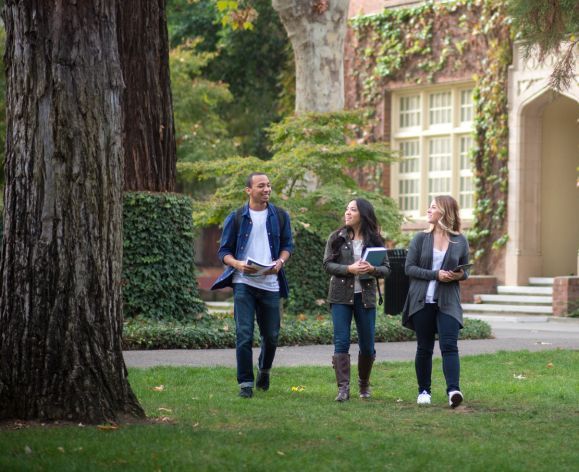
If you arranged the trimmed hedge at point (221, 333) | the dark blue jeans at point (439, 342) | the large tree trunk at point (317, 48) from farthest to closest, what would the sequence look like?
the large tree trunk at point (317, 48), the trimmed hedge at point (221, 333), the dark blue jeans at point (439, 342)

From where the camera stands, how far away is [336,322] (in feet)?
32.5

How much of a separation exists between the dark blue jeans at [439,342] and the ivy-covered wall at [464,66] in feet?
50.9

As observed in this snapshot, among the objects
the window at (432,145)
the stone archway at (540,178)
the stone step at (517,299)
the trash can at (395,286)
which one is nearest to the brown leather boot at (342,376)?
the trash can at (395,286)

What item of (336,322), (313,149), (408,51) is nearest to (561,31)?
(336,322)

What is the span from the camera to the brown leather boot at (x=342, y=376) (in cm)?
968

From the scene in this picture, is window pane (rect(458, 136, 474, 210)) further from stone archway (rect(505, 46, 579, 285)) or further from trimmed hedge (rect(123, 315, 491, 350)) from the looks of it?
trimmed hedge (rect(123, 315, 491, 350))

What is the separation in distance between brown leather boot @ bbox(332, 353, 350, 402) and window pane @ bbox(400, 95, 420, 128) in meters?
17.8

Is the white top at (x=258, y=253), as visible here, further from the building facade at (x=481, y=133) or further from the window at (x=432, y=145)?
the window at (x=432, y=145)

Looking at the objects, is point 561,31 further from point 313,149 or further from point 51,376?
point 51,376

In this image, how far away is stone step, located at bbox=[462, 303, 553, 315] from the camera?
23.0 meters

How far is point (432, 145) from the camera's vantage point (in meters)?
27.0

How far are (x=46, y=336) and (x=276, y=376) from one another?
395 cm

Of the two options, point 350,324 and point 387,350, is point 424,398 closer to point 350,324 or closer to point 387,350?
point 350,324

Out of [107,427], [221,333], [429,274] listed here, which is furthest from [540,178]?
[107,427]
